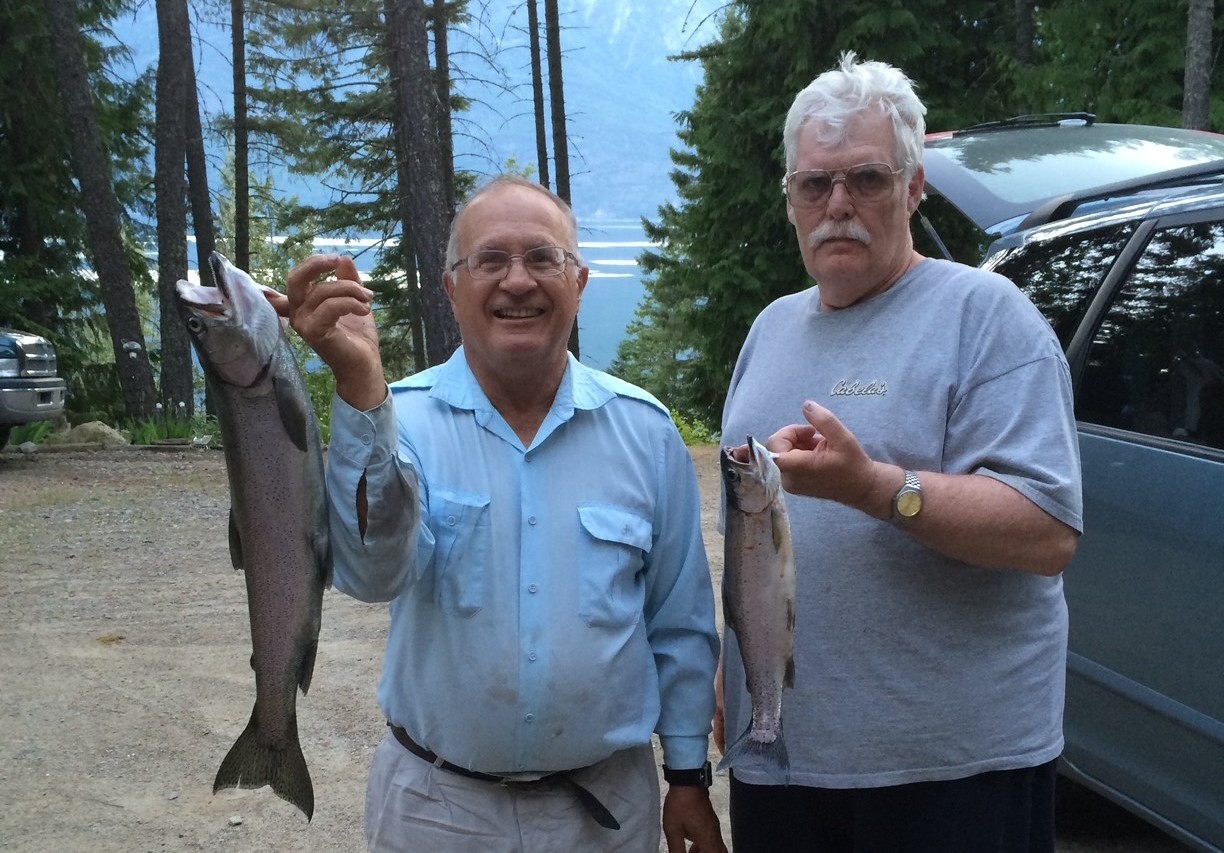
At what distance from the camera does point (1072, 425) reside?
2.06m

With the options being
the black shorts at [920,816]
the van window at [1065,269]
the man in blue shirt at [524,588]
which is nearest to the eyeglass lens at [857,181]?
the man in blue shirt at [524,588]

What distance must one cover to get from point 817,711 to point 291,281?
50.8 inches

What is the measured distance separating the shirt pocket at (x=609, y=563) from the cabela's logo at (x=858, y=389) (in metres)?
0.49

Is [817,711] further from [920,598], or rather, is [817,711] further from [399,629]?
[399,629]

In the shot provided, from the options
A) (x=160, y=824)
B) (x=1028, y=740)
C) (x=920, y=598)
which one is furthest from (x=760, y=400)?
(x=160, y=824)

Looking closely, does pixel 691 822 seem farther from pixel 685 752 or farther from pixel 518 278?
pixel 518 278

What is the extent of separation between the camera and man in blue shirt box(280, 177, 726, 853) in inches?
86.2

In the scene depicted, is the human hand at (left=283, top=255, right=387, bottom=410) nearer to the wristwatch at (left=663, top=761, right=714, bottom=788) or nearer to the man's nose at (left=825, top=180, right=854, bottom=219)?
the man's nose at (left=825, top=180, right=854, bottom=219)

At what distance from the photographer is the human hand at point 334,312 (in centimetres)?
179

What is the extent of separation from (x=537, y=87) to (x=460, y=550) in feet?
72.9

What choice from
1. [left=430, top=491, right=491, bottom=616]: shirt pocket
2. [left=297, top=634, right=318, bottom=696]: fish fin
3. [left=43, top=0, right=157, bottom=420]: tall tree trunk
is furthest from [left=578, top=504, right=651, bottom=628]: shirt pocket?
[left=43, top=0, right=157, bottom=420]: tall tree trunk

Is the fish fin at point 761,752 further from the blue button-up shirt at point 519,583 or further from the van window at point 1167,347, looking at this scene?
the van window at point 1167,347

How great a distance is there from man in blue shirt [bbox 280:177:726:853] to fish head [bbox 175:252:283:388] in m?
0.42

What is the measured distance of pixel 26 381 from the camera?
12.1m
